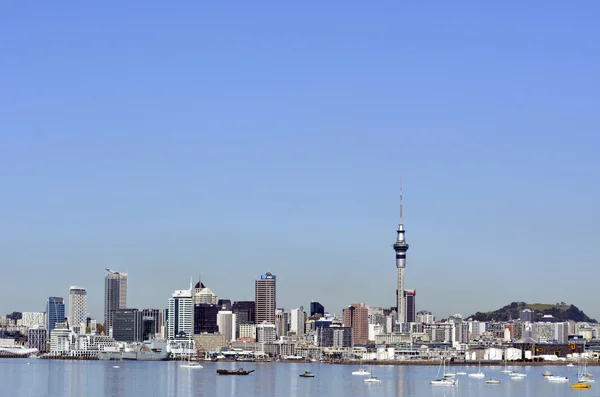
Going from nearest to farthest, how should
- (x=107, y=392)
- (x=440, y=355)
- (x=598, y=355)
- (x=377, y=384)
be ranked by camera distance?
(x=107, y=392)
(x=377, y=384)
(x=440, y=355)
(x=598, y=355)

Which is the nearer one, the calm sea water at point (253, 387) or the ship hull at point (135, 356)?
the calm sea water at point (253, 387)

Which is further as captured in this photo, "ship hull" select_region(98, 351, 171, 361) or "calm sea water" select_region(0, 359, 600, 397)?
"ship hull" select_region(98, 351, 171, 361)

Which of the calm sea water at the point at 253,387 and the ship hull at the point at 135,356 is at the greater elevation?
the calm sea water at the point at 253,387

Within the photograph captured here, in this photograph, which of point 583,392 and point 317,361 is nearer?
point 583,392

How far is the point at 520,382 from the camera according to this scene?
320 feet

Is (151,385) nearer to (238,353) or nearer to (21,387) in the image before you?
(21,387)

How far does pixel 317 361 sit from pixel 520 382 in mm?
90476

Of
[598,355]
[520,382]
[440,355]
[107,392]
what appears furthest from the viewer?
[598,355]

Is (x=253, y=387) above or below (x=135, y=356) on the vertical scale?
above

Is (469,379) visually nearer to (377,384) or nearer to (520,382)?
(520,382)

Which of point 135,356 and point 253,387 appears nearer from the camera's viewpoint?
point 253,387

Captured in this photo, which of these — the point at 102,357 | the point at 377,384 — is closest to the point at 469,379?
the point at 377,384

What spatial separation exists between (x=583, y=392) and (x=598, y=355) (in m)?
121

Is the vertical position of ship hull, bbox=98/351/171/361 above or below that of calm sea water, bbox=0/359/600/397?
below
